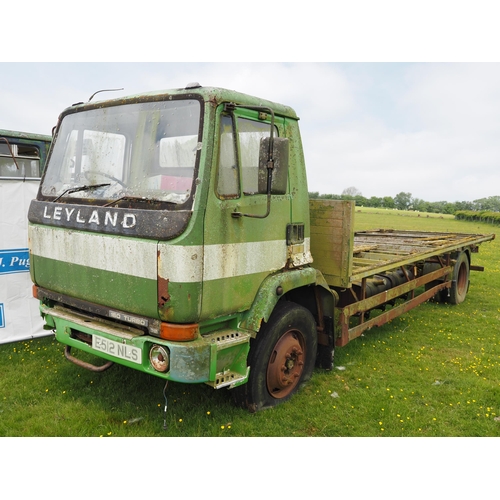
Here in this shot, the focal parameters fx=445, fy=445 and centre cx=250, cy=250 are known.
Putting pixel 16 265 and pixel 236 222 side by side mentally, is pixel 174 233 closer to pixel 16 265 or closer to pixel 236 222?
pixel 236 222

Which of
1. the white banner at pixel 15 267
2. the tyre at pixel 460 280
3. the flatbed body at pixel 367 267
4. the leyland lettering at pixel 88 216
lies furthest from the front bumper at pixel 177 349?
the tyre at pixel 460 280

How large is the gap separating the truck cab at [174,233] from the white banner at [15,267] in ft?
6.06

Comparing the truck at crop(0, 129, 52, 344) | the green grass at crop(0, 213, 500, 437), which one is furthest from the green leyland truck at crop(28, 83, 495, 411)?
the truck at crop(0, 129, 52, 344)

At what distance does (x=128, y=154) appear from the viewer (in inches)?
138

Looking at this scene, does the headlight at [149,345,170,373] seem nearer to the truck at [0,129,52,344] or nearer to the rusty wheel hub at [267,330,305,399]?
the rusty wheel hub at [267,330,305,399]

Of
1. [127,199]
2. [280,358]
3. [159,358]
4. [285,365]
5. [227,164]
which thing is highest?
[227,164]

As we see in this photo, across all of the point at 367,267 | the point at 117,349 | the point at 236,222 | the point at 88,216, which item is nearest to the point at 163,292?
the point at 117,349

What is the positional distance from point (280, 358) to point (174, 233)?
5.45ft

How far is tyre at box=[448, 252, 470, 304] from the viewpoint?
8180 millimetres

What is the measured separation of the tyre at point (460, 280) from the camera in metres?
8.18

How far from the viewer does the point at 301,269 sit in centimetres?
420

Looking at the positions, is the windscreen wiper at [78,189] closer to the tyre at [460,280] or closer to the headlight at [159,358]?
the headlight at [159,358]

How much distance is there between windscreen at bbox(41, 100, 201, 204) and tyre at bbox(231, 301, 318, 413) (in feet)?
4.82

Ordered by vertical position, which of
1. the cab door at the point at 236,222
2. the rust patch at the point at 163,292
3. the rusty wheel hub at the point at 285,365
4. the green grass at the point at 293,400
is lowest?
the green grass at the point at 293,400
